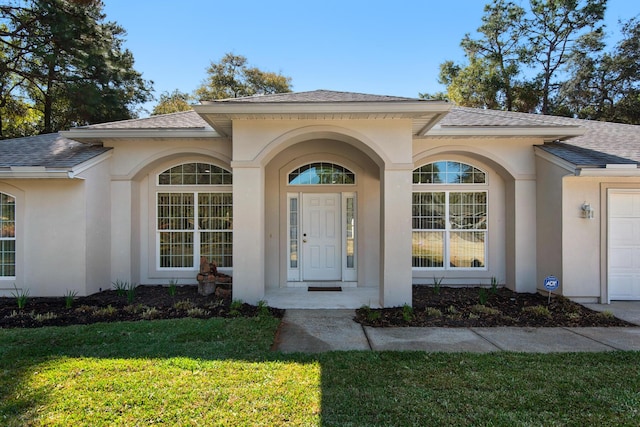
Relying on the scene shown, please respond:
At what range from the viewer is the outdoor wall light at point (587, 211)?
700 cm

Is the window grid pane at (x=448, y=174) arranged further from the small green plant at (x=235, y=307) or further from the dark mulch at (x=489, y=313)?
the small green plant at (x=235, y=307)

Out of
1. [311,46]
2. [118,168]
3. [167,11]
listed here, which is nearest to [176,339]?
[118,168]

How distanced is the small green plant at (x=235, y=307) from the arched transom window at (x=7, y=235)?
5.12 meters

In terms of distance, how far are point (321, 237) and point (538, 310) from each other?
4.68 m

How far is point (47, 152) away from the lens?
26.6 feet

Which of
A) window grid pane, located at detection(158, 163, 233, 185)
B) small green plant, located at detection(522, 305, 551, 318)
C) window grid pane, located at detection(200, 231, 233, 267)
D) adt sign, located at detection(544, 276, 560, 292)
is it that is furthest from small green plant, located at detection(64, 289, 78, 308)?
adt sign, located at detection(544, 276, 560, 292)

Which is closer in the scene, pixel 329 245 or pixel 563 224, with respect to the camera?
pixel 563 224

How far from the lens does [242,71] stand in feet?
88.9

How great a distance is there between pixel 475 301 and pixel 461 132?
361 centimetres

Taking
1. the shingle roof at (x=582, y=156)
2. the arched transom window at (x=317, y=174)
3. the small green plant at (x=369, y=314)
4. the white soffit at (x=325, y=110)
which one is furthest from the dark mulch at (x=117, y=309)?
the shingle roof at (x=582, y=156)

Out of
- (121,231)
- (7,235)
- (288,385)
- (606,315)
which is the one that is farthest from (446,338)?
(7,235)

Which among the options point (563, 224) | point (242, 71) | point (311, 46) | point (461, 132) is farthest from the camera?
point (242, 71)

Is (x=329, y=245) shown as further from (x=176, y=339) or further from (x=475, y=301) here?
(x=176, y=339)

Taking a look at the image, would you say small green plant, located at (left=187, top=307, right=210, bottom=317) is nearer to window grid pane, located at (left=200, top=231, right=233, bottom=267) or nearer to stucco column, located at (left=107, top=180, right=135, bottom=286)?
window grid pane, located at (left=200, top=231, right=233, bottom=267)
